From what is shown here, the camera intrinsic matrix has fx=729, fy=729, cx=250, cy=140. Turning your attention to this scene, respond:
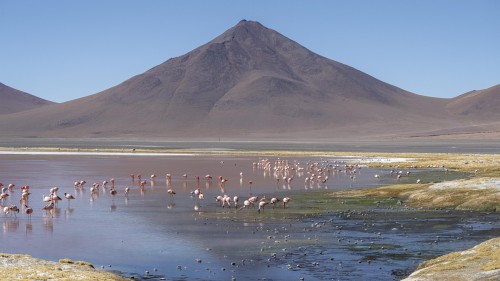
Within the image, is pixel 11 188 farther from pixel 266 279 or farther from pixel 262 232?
pixel 266 279

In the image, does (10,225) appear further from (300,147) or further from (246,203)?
(300,147)

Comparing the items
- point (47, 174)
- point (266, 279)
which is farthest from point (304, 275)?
point (47, 174)

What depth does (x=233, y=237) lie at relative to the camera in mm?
25797

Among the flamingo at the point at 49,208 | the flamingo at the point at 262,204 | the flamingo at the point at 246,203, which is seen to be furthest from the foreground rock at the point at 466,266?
the flamingo at the point at 49,208

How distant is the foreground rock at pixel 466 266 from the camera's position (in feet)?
56.0

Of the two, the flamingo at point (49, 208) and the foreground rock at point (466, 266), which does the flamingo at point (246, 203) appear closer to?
the flamingo at point (49, 208)

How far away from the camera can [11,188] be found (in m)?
41.6

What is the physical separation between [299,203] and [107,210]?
9513mm

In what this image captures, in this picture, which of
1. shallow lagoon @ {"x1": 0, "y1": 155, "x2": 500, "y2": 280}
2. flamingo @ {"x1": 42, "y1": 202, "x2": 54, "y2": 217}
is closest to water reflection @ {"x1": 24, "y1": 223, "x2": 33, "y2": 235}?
shallow lagoon @ {"x1": 0, "y1": 155, "x2": 500, "y2": 280}

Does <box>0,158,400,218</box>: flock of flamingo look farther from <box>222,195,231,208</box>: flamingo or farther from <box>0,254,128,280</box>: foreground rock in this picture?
<box>0,254,128,280</box>: foreground rock

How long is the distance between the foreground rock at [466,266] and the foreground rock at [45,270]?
784 cm

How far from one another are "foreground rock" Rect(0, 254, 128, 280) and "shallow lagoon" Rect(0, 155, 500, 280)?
1207mm

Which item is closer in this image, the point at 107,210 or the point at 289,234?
the point at 289,234

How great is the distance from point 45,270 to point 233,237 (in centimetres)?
909
